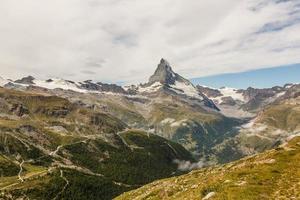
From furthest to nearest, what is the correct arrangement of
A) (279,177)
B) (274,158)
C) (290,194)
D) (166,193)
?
(166,193)
(274,158)
(279,177)
(290,194)

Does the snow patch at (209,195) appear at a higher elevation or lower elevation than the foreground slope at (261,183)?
lower

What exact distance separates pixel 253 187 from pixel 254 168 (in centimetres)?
1220

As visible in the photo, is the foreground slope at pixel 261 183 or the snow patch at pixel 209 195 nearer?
the foreground slope at pixel 261 183

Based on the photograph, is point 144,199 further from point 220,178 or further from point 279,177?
point 279,177

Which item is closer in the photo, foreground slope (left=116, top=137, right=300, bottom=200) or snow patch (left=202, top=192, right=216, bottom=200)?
foreground slope (left=116, top=137, right=300, bottom=200)

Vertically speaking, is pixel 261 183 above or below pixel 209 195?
above

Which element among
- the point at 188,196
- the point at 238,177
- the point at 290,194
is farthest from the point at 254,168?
the point at 290,194

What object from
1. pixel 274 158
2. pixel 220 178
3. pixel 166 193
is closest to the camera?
pixel 220 178

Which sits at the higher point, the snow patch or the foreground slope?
the foreground slope

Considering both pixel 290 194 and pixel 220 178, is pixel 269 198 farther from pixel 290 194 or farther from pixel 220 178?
pixel 220 178

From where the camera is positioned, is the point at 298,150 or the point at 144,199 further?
the point at 144,199

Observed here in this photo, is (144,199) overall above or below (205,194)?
below

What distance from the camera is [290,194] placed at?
1937 inches

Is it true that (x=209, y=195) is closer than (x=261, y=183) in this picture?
Yes
